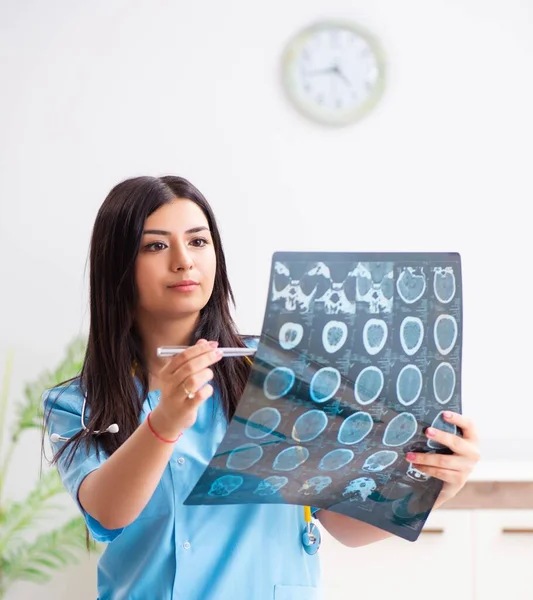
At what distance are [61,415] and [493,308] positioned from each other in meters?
1.81

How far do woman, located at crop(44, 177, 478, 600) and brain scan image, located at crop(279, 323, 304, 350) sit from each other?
166mm

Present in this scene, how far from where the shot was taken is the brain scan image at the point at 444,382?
3.30 ft

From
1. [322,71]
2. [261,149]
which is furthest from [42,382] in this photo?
[322,71]

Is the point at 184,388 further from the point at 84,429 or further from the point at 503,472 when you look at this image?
the point at 503,472

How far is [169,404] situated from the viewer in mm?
910

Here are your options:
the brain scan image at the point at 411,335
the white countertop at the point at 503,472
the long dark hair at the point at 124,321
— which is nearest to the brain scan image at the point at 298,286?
the brain scan image at the point at 411,335

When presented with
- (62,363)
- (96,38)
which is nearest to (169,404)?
(62,363)

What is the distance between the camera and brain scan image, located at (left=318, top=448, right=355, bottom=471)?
3.34 feet

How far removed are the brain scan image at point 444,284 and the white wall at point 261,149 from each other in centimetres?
167

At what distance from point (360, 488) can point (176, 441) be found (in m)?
0.25

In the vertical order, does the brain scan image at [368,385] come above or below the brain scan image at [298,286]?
below

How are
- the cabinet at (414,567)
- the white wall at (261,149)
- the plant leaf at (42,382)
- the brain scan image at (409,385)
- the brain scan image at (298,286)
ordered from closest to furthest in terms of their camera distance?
the brain scan image at (298,286)
the brain scan image at (409,385)
the cabinet at (414,567)
the plant leaf at (42,382)
the white wall at (261,149)

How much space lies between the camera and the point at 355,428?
999 mm

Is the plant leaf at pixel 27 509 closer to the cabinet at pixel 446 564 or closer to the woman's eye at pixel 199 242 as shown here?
the cabinet at pixel 446 564
